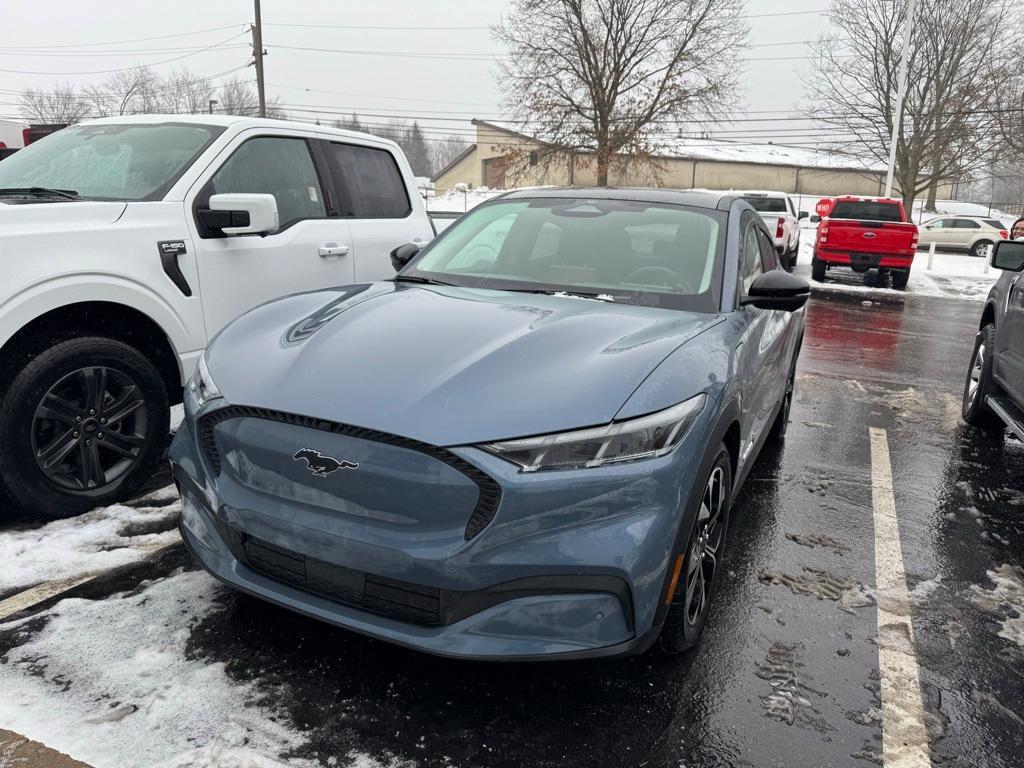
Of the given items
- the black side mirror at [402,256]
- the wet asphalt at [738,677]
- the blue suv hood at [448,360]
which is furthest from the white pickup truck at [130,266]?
the blue suv hood at [448,360]

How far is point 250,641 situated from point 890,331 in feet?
34.1

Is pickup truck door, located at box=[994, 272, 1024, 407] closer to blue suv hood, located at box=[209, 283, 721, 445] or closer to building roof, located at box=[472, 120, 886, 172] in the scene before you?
blue suv hood, located at box=[209, 283, 721, 445]

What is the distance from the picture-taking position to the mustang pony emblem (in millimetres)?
2209

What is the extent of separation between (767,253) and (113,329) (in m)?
3.66

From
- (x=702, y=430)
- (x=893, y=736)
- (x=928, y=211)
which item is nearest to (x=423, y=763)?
(x=702, y=430)

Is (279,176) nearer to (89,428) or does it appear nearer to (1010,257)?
(89,428)

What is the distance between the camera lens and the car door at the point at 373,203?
5.08 meters

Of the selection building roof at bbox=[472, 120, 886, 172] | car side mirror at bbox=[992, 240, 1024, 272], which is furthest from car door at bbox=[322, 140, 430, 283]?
building roof at bbox=[472, 120, 886, 172]

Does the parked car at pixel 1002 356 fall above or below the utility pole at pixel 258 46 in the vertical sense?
below

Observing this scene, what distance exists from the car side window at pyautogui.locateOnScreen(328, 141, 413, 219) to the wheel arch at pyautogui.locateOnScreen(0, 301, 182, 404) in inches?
63.9

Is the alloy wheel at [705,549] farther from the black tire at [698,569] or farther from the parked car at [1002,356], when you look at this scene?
the parked car at [1002,356]

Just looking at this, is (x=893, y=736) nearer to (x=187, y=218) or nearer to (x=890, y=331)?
(x=187, y=218)

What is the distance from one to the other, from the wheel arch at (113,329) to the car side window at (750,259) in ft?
9.41

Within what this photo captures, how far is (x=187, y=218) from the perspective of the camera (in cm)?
394
